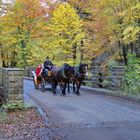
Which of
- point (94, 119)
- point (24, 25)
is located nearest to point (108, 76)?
point (94, 119)

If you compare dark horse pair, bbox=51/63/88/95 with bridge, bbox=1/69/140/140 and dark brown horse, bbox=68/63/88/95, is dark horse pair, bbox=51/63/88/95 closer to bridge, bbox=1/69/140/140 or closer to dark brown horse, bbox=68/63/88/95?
dark brown horse, bbox=68/63/88/95

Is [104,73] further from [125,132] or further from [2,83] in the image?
[125,132]

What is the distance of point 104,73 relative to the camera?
21625mm

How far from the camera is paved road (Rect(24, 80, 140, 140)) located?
9.36 metres

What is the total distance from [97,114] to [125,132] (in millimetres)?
3056

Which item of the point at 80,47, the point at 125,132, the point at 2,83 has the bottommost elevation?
the point at 125,132

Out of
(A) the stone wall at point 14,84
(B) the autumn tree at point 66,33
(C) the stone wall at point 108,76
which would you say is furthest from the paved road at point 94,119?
(B) the autumn tree at point 66,33

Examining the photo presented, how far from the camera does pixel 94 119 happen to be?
1160 cm

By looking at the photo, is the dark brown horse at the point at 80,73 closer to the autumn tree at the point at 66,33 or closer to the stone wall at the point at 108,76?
the stone wall at the point at 108,76

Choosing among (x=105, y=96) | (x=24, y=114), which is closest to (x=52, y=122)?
(x=24, y=114)

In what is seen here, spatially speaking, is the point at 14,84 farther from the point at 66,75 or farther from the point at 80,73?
the point at 80,73

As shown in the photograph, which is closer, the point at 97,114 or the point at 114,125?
the point at 114,125

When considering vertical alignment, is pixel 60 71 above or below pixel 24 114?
above

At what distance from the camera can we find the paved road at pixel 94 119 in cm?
936
